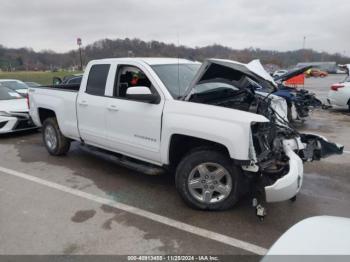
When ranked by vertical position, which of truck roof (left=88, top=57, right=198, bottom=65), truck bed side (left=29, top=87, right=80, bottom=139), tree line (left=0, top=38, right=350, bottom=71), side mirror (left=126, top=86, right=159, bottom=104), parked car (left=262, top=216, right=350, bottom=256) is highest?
tree line (left=0, top=38, right=350, bottom=71)

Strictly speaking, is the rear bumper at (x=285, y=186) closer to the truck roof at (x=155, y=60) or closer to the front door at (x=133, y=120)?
the front door at (x=133, y=120)

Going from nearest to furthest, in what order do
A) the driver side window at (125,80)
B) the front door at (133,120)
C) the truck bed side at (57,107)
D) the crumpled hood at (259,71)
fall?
the crumpled hood at (259,71), the front door at (133,120), the driver side window at (125,80), the truck bed side at (57,107)

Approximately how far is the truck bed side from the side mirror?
6.01 ft

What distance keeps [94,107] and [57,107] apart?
4.03ft

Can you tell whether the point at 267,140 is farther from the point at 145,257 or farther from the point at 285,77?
the point at 145,257

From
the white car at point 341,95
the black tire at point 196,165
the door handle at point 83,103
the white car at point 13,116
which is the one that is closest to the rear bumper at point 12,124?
the white car at point 13,116

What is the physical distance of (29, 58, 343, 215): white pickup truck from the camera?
12.0 feet

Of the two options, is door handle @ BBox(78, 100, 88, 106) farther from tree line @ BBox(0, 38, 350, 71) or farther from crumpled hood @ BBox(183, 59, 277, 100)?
crumpled hood @ BBox(183, 59, 277, 100)

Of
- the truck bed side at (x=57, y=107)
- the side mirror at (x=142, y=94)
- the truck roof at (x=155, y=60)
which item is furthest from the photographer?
the truck bed side at (x=57, y=107)

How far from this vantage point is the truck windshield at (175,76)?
4418 mm

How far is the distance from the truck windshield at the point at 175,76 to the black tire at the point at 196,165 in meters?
0.86

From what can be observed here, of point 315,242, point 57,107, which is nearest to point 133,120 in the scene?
point 57,107

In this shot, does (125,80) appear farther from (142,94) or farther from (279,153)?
(279,153)

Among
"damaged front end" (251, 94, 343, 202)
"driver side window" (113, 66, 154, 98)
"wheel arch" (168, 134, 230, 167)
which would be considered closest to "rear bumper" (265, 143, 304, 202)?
"damaged front end" (251, 94, 343, 202)
